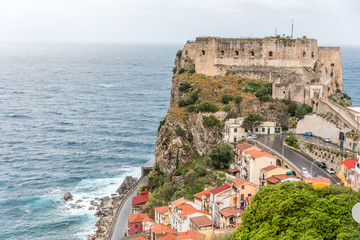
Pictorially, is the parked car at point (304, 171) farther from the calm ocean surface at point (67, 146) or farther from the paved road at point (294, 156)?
the calm ocean surface at point (67, 146)

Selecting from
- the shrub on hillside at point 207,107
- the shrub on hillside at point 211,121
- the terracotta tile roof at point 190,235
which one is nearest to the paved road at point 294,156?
the shrub on hillside at point 211,121

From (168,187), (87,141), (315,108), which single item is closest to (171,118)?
(168,187)

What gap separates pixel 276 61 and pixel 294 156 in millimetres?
23135

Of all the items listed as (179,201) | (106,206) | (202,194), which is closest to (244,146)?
(202,194)

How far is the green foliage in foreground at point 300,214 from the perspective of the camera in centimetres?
2539

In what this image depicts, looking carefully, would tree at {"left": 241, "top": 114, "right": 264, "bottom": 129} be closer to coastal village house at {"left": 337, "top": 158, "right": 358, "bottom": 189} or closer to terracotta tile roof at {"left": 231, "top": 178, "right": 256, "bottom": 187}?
terracotta tile roof at {"left": 231, "top": 178, "right": 256, "bottom": 187}

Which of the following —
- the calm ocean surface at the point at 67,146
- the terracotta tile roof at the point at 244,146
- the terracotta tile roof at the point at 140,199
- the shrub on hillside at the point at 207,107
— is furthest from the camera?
the shrub on hillside at the point at 207,107

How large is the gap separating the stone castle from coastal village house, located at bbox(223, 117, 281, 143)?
19.5ft

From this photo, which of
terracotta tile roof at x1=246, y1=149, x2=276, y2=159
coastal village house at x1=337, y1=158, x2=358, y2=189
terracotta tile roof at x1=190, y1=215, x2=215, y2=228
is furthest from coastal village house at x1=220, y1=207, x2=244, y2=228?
coastal village house at x1=337, y1=158, x2=358, y2=189

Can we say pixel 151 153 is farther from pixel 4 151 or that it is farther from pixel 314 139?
pixel 314 139

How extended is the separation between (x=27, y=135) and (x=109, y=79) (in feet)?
293

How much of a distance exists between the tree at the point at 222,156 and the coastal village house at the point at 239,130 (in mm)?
4065

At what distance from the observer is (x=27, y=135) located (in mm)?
94188

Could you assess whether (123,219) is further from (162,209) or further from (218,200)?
(218,200)
